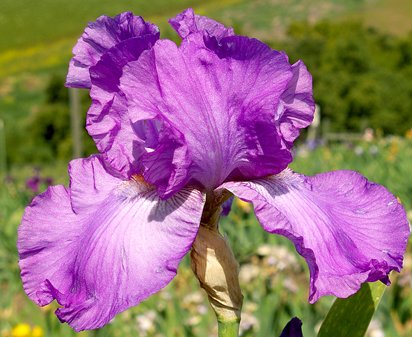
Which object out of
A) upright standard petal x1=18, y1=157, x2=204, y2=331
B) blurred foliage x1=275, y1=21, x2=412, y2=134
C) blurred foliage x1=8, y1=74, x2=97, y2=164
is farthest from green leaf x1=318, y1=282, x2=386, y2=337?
blurred foliage x1=8, y1=74, x2=97, y2=164

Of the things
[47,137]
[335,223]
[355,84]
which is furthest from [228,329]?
[47,137]

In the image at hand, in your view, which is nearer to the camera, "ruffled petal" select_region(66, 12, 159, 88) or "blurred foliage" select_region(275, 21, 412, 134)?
"ruffled petal" select_region(66, 12, 159, 88)

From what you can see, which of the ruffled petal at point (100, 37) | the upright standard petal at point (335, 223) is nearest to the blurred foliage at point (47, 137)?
the ruffled petal at point (100, 37)

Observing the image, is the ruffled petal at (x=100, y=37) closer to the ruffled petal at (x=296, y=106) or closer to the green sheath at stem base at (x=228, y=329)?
the ruffled petal at (x=296, y=106)

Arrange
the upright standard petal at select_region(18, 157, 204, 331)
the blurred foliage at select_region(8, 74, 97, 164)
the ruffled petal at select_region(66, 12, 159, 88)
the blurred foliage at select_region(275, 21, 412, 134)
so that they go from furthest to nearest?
the blurred foliage at select_region(8, 74, 97, 164) < the blurred foliage at select_region(275, 21, 412, 134) < the ruffled petal at select_region(66, 12, 159, 88) < the upright standard petal at select_region(18, 157, 204, 331)

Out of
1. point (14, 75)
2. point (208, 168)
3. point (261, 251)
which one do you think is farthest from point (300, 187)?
point (14, 75)

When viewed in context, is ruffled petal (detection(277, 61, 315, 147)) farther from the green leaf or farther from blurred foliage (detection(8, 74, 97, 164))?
blurred foliage (detection(8, 74, 97, 164))

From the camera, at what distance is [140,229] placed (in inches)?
21.0

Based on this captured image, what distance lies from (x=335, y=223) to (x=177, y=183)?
0.15 m

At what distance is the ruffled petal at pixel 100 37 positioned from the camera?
61 cm

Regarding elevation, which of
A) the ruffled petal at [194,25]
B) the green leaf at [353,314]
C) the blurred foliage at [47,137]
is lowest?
the blurred foliage at [47,137]

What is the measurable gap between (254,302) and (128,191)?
1.56m

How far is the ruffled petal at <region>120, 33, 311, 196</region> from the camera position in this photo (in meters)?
0.57

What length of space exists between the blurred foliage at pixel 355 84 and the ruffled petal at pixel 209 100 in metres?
22.4
